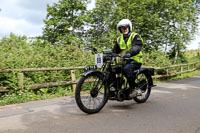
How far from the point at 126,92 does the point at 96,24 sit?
3184cm

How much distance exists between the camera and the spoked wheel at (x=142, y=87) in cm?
535

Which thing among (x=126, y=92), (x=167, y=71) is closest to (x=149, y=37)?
(x=167, y=71)

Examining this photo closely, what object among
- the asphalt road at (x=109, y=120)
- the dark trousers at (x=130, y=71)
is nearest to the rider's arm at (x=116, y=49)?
the dark trousers at (x=130, y=71)

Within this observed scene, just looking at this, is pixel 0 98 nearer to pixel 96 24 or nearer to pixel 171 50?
pixel 171 50

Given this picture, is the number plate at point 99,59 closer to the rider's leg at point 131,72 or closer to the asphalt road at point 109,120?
the rider's leg at point 131,72

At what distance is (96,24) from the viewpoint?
35688mm

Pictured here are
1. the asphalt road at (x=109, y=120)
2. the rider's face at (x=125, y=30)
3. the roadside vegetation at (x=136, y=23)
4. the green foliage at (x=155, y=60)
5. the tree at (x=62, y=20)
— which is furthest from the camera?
the tree at (x=62, y=20)

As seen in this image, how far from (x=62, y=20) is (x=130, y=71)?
26610 mm

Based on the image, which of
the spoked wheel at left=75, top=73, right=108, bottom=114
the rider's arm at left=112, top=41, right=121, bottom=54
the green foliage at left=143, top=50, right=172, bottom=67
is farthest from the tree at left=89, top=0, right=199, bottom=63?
the spoked wheel at left=75, top=73, right=108, bottom=114

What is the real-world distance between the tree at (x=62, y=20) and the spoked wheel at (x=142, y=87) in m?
24.4

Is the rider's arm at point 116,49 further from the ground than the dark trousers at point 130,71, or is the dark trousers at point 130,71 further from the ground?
the rider's arm at point 116,49

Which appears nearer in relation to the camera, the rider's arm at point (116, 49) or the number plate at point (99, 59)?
the number plate at point (99, 59)

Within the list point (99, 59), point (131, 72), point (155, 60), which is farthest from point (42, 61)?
point (155, 60)

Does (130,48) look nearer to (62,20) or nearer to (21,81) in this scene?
(21,81)
